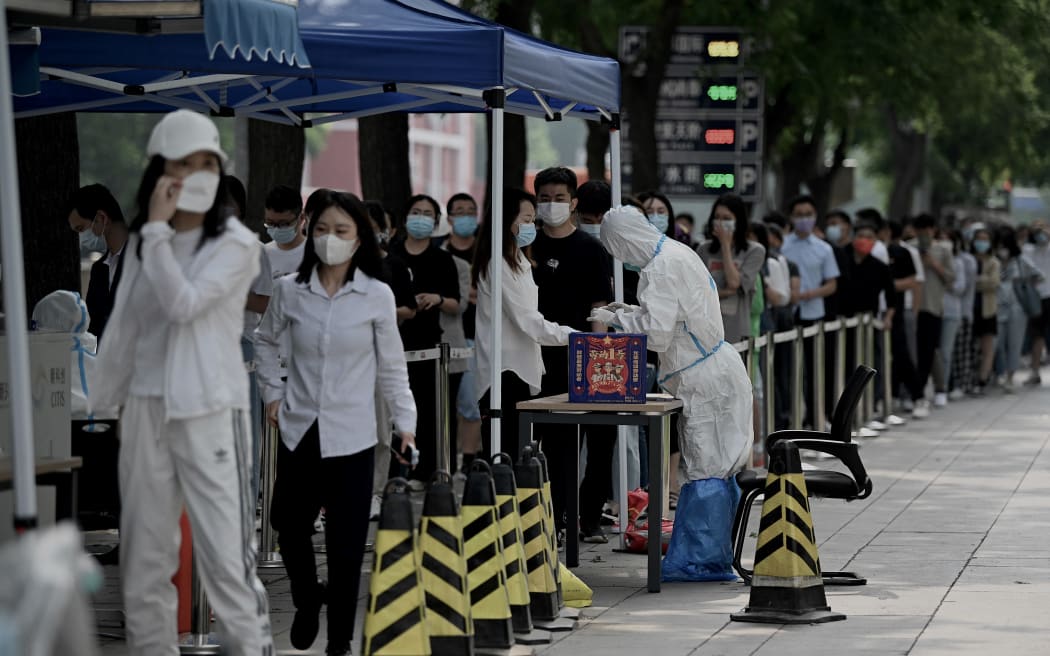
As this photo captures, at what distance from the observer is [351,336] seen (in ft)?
25.3

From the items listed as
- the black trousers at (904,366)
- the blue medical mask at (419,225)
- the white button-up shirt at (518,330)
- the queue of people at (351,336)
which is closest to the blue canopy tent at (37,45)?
the queue of people at (351,336)

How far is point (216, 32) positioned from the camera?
783cm

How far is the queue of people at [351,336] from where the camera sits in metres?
6.68

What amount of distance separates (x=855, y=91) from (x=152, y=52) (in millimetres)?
19387

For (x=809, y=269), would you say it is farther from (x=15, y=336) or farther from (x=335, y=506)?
(x=15, y=336)

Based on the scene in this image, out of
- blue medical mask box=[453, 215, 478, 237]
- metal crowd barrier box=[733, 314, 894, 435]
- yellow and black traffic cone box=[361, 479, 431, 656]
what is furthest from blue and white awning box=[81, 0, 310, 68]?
metal crowd barrier box=[733, 314, 894, 435]

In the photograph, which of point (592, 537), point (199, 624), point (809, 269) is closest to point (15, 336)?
point (199, 624)

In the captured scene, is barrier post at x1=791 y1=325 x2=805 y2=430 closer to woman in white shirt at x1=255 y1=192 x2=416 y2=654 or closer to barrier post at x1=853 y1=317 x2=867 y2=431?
barrier post at x1=853 y1=317 x2=867 y2=431

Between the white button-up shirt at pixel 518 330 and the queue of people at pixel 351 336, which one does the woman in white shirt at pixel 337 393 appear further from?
the white button-up shirt at pixel 518 330

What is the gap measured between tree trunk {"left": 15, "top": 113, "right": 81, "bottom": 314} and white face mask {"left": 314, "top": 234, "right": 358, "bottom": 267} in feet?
15.9

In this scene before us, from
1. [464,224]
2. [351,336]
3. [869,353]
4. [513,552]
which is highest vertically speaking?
[464,224]

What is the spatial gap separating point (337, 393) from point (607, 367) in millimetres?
2517

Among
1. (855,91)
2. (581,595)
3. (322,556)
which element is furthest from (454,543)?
(855,91)

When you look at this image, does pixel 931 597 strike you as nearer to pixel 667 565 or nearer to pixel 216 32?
pixel 667 565
